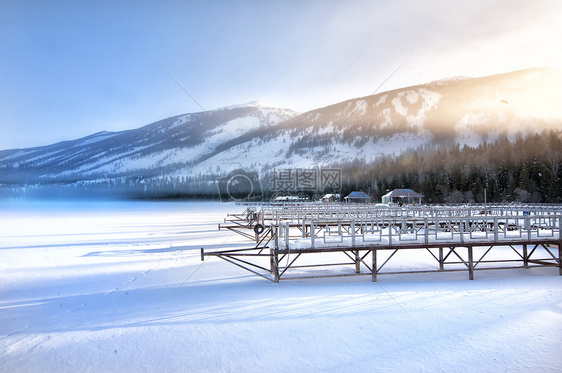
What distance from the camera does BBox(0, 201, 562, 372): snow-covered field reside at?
6793 mm

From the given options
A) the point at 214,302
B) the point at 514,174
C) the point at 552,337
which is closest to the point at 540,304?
the point at 552,337

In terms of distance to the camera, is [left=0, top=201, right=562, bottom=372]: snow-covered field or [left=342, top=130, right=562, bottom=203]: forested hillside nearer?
[left=0, top=201, right=562, bottom=372]: snow-covered field

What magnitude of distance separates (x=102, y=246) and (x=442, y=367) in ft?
73.1

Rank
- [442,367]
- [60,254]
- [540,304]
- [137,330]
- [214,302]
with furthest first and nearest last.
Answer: [60,254]
[214,302]
[540,304]
[137,330]
[442,367]

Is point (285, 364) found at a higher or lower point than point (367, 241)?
lower

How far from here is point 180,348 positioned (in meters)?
7.38

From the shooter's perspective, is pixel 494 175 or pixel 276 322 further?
pixel 494 175

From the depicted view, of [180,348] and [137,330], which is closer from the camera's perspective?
[180,348]

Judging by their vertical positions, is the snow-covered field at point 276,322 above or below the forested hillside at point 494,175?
below

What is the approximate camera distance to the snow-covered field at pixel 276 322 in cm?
679

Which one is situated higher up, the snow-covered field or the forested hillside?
the forested hillside

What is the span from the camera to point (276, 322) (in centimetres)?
877

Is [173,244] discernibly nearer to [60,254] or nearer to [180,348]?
[60,254]

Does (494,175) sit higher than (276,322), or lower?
higher
